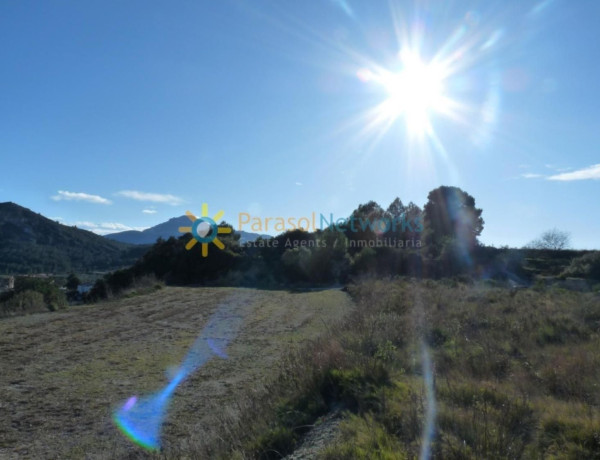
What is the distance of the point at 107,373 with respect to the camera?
5.65 meters

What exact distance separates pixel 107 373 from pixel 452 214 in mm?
44556

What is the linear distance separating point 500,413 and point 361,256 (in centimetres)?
2600

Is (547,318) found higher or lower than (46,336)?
higher

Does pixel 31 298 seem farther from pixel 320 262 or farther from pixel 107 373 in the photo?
pixel 320 262

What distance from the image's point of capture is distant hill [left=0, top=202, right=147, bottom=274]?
41331 mm

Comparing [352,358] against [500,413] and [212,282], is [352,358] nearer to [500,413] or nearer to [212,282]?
[500,413]

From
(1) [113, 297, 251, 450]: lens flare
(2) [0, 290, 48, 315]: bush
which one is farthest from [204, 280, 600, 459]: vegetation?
(2) [0, 290, 48, 315]: bush

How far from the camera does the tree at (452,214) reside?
4362 cm

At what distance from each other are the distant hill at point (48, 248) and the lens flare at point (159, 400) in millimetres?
38221

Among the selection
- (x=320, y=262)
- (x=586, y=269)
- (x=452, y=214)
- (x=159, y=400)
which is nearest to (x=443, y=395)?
(x=159, y=400)

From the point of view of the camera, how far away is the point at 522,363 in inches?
203

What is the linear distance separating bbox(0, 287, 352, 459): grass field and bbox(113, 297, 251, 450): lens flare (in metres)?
0.10

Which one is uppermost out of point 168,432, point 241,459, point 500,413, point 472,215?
point 472,215

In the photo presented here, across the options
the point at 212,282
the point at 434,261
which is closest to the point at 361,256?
the point at 434,261
